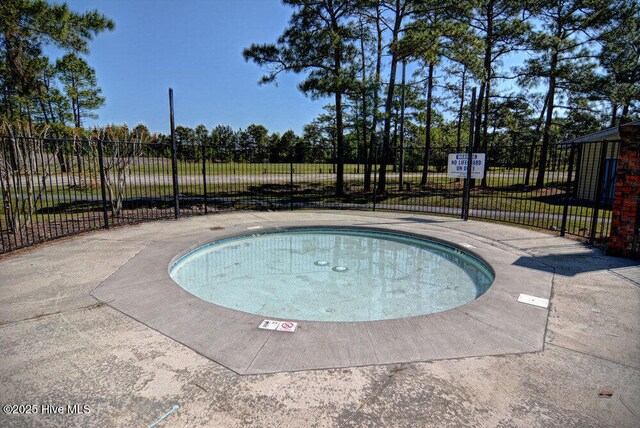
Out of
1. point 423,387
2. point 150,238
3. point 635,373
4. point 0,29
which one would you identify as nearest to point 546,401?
point 423,387

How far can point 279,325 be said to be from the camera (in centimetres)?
304

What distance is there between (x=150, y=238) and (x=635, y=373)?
7085mm

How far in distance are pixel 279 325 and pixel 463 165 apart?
7.79 meters

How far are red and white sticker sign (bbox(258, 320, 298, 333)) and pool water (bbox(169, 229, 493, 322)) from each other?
Answer: 2.33 ft

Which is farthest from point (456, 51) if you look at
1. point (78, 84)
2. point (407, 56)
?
point (78, 84)

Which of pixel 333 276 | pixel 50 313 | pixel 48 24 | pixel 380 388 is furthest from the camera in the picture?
pixel 48 24

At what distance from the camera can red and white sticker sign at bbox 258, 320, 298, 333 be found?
2.97 meters

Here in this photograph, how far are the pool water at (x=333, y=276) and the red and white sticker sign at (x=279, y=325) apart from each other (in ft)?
2.33

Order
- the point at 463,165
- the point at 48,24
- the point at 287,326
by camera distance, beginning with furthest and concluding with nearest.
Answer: the point at 48,24, the point at 463,165, the point at 287,326

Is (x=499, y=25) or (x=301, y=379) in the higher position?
(x=499, y=25)

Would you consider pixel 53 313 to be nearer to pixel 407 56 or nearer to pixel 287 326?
pixel 287 326

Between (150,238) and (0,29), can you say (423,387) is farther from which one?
(0,29)

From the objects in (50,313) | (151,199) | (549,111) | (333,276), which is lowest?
(333,276)

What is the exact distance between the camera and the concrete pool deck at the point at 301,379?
1.97 m
